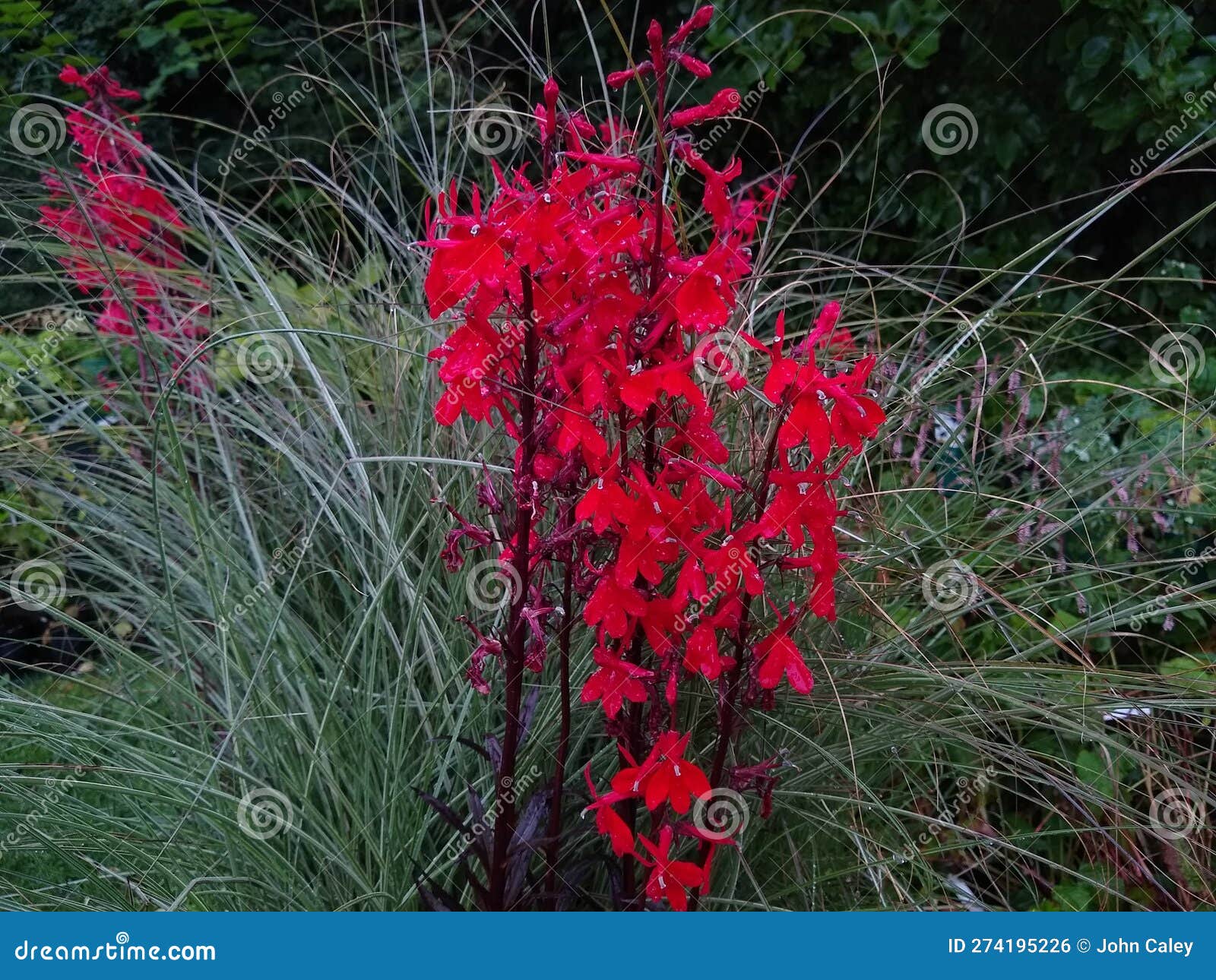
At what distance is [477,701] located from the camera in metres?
2.27

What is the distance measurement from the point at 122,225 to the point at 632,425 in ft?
8.02

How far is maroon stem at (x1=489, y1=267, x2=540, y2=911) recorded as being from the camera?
1.55 metres

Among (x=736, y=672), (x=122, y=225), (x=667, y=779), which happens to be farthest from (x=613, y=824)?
(x=122, y=225)

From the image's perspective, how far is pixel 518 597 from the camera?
159 cm

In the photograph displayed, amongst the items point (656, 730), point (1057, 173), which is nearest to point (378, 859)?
point (656, 730)

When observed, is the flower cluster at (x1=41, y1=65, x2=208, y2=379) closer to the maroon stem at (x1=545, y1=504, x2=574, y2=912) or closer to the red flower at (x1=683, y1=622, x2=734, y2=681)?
the maroon stem at (x1=545, y1=504, x2=574, y2=912)

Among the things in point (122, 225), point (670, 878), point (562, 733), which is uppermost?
point (562, 733)

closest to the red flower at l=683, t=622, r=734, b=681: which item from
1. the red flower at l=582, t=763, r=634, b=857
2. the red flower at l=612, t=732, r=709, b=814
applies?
the red flower at l=612, t=732, r=709, b=814

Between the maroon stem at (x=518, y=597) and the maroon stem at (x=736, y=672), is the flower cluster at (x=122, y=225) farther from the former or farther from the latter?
the maroon stem at (x=736, y=672)

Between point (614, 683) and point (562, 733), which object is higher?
point (614, 683)

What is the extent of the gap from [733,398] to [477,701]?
848mm

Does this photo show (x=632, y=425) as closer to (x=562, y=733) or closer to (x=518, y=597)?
(x=518, y=597)

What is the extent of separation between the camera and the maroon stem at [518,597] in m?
1.55

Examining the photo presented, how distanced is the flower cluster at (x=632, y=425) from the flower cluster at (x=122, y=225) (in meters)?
1.68
